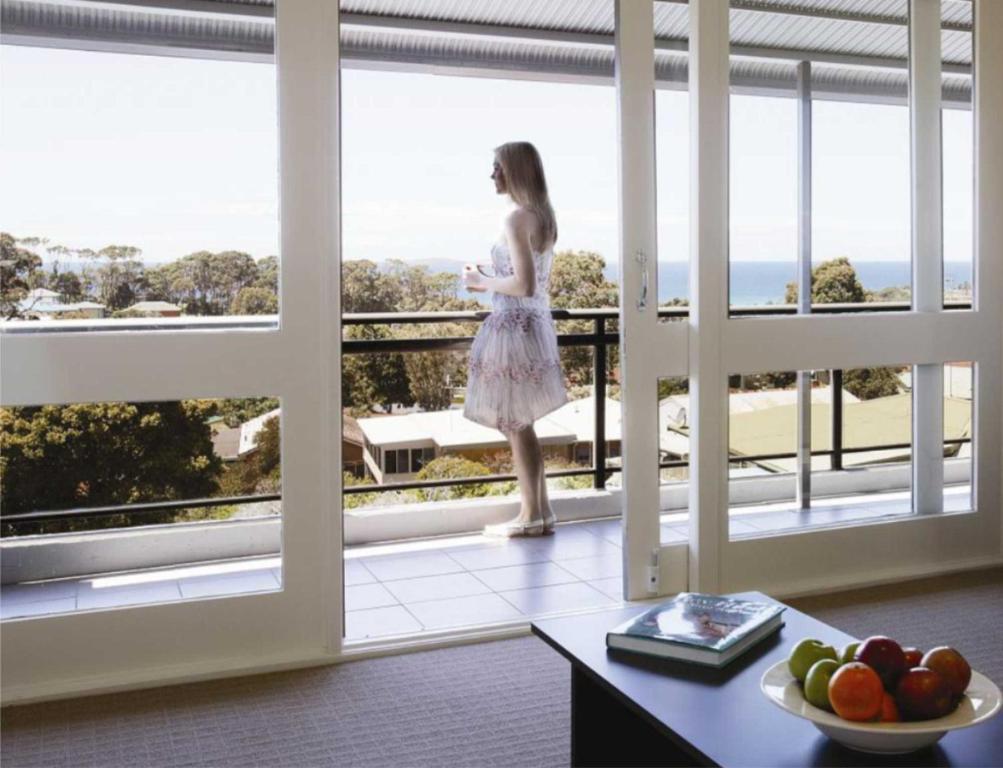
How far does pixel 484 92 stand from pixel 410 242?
888 mm

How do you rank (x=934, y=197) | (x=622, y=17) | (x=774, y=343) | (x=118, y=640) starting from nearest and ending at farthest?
(x=118, y=640) → (x=622, y=17) → (x=774, y=343) → (x=934, y=197)

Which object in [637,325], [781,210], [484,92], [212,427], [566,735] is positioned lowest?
[566,735]

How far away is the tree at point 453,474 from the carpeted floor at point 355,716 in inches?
87.8

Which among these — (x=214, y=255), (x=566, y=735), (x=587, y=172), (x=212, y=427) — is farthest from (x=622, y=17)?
(x=587, y=172)

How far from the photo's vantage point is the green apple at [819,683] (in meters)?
1.71

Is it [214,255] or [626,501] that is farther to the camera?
[626,501]

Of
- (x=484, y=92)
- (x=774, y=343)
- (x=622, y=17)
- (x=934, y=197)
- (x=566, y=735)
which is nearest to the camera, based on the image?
(x=566, y=735)

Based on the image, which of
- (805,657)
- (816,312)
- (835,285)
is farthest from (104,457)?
(835,285)

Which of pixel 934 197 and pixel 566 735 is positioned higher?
pixel 934 197

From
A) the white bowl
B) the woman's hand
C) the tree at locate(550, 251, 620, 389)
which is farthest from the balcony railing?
the white bowl

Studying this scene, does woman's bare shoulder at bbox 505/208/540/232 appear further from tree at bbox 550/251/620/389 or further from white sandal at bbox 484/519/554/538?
tree at bbox 550/251/620/389

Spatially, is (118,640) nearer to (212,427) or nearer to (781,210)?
(212,427)

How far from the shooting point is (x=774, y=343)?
376 centimetres

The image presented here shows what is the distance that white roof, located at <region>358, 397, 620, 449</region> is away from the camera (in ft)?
18.3
